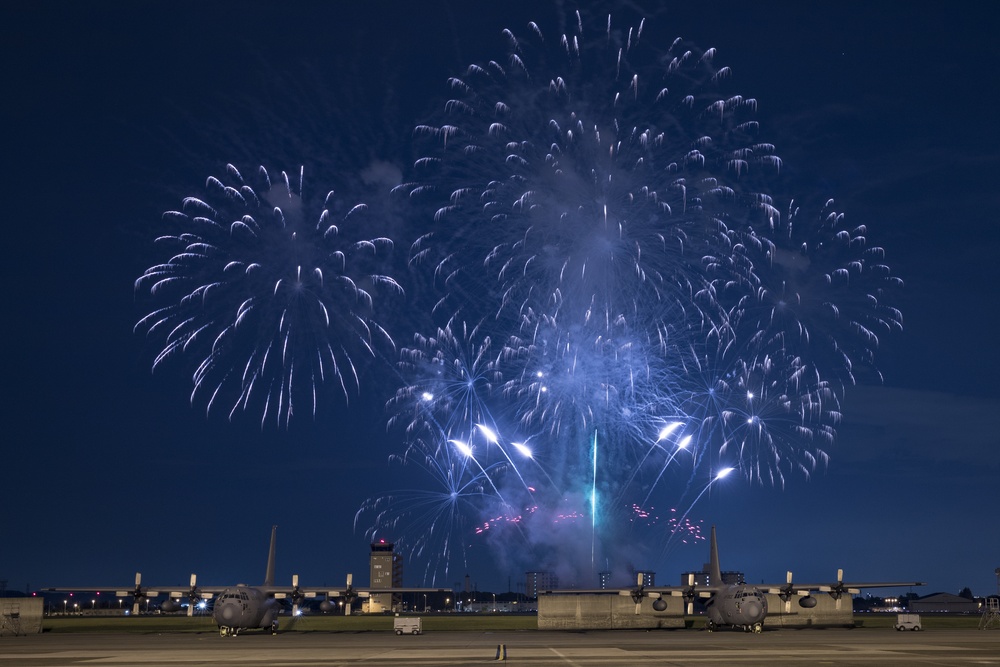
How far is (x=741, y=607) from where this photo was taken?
204 ft

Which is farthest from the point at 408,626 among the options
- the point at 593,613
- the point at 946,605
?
the point at 946,605

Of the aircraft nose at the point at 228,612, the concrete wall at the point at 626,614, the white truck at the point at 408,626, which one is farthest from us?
the concrete wall at the point at 626,614

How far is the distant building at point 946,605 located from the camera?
159 m

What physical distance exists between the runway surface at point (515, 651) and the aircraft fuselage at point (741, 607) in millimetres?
1637

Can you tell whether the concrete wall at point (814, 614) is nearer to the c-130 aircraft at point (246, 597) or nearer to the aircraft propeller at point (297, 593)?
the c-130 aircraft at point (246, 597)

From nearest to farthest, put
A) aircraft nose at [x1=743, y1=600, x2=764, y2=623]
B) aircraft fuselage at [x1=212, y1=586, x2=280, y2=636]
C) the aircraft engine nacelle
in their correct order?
aircraft fuselage at [x1=212, y1=586, x2=280, y2=636]
aircraft nose at [x1=743, y1=600, x2=764, y2=623]
the aircraft engine nacelle

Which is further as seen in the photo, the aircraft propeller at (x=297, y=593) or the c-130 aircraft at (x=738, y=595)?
the aircraft propeller at (x=297, y=593)

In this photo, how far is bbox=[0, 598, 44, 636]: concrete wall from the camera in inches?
2726

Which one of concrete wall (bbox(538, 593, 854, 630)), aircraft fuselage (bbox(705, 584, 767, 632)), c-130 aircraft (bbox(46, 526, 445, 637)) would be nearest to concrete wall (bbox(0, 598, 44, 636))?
c-130 aircraft (bbox(46, 526, 445, 637))

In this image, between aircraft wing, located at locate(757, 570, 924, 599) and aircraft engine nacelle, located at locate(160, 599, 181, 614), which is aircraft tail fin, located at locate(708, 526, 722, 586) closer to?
aircraft wing, located at locate(757, 570, 924, 599)

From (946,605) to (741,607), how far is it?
124 m

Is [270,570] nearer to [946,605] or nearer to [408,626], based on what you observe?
[408,626]

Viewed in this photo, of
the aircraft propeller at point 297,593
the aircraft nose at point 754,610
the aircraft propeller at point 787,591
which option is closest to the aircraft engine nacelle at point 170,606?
the aircraft propeller at point 297,593

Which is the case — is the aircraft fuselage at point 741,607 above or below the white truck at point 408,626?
above
